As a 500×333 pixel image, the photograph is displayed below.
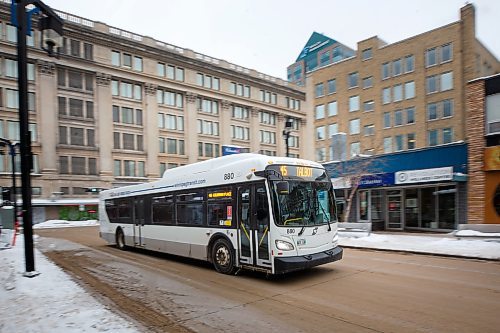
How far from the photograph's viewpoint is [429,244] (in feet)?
47.2

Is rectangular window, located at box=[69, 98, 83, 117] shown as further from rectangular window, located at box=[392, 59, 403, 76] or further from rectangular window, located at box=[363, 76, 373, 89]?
rectangular window, located at box=[392, 59, 403, 76]

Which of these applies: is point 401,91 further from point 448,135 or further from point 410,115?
point 448,135

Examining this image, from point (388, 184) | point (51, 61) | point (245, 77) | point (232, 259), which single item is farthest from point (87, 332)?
point (245, 77)

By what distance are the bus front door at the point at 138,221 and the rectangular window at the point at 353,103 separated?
39264mm

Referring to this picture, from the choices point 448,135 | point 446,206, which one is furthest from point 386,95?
point 446,206

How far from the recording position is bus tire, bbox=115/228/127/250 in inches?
604

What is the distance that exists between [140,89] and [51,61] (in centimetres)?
1303

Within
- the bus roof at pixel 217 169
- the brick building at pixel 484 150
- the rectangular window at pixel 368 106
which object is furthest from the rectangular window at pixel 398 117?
the bus roof at pixel 217 169

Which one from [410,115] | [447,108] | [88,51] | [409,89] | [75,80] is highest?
[88,51]

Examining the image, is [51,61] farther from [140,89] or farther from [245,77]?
[245,77]

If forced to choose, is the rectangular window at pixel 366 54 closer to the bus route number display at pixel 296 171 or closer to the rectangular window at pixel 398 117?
the rectangular window at pixel 398 117

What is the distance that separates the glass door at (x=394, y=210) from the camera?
2167cm

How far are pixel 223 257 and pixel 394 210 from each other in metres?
15.4

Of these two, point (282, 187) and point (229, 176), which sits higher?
point (229, 176)
